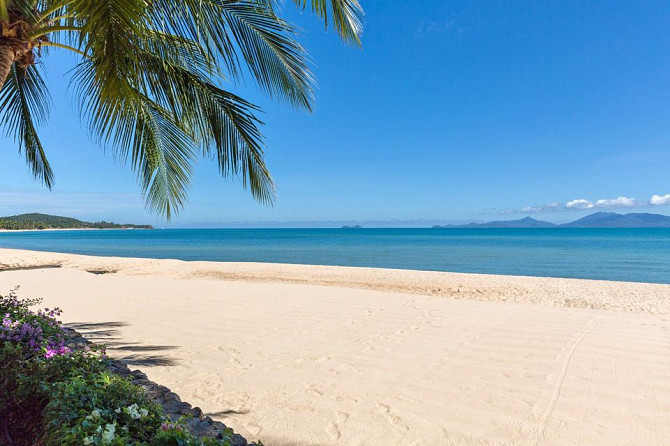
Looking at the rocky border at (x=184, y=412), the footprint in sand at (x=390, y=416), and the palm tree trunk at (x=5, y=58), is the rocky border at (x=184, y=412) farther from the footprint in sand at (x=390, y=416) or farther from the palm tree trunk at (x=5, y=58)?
the palm tree trunk at (x=5, y=58)

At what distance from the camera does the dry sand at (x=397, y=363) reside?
3043 millimetres

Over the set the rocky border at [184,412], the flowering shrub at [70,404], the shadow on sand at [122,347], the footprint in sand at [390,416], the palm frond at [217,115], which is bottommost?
the shadow on sand at [122,347]

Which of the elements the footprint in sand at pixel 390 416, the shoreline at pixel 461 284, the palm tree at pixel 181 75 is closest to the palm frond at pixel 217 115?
the palm tree at pixel 181 75

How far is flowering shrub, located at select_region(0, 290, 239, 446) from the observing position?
71.8 inches

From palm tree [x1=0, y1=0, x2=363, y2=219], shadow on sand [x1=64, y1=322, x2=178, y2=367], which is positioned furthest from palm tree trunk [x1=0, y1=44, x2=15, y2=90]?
shadow on sand [x1=64, y1=322, x2=178, y2=367]

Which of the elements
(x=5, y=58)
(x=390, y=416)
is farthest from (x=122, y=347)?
(x=390, y=416)

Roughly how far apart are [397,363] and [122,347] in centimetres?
376

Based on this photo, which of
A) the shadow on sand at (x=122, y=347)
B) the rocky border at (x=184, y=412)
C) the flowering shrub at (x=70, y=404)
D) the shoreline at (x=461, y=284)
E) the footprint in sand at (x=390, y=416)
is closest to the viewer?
the flowering shrub at (x=70, y=404)

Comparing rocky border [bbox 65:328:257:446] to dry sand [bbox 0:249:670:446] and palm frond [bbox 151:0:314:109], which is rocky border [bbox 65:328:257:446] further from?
palm frond [bbox 151:0:314:109]

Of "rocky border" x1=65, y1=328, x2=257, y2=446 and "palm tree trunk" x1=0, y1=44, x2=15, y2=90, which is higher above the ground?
"palm tree trunk" x1=0, y1=44, x2=15, y2=90

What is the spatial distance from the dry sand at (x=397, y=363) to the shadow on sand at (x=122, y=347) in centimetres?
3

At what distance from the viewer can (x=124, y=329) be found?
20.0 feet

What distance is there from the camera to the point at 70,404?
81.9 inches

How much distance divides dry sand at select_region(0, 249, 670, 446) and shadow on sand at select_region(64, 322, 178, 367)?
3cm
